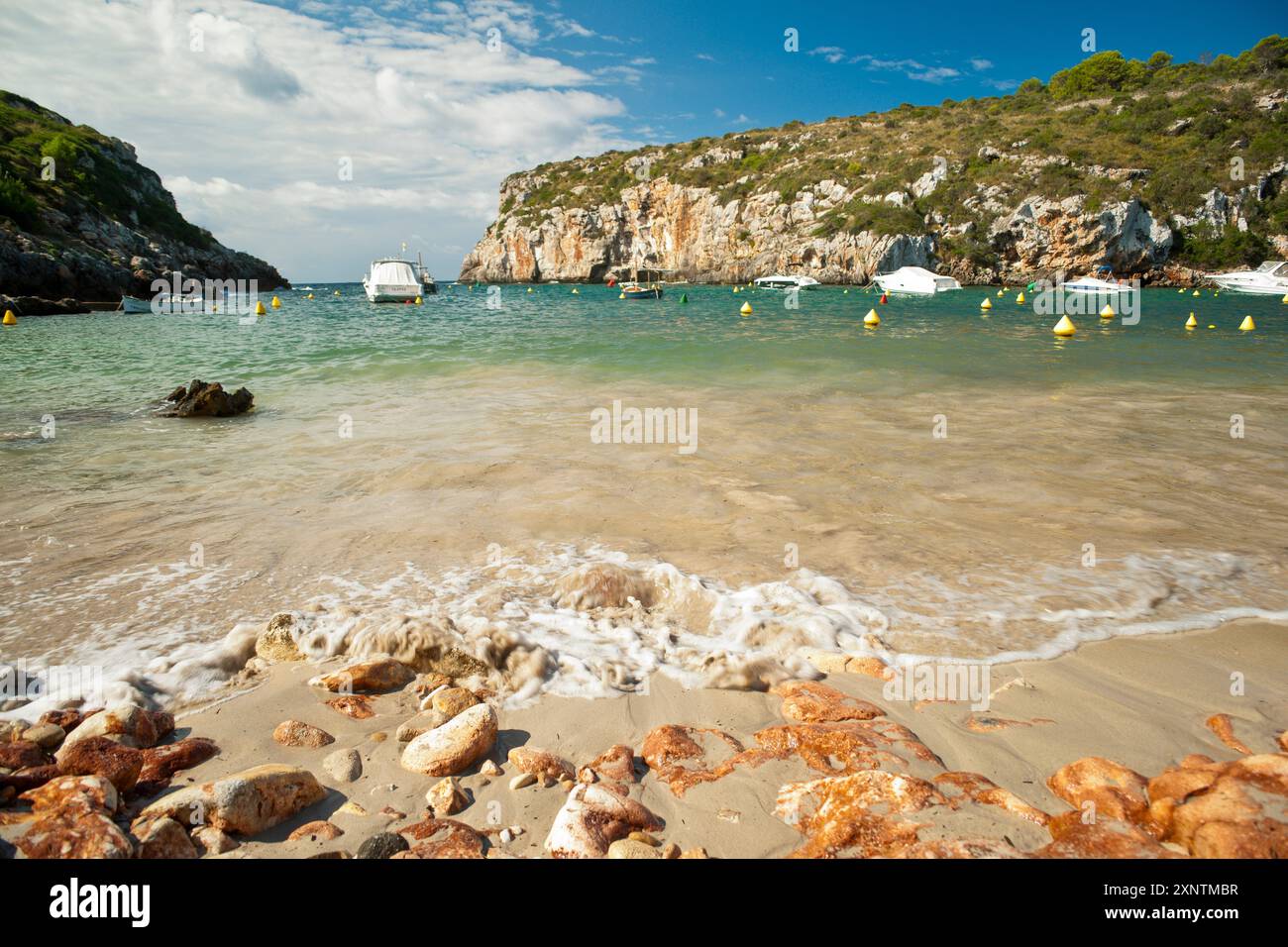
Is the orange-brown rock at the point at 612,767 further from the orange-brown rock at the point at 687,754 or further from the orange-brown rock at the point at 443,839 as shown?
the orange-brown rock at the point at 443,839

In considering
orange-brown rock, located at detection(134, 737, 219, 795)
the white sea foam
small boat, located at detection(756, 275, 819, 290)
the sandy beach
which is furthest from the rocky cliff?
orange-brown rock, located at detection(134, 737, 219, 795)

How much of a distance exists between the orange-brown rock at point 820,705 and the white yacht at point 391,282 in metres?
53.2

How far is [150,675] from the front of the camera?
3.63 m

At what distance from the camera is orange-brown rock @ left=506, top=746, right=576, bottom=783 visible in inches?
111

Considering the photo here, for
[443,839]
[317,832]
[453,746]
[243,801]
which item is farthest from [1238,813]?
[243,801]

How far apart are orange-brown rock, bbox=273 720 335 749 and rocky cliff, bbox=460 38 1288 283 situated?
83.2 metres

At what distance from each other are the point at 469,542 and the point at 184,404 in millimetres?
8501

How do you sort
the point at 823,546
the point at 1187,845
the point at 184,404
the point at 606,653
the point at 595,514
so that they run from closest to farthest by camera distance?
the point at 1187,845, the point at 606,653, the point at 823,546, the point at 595,514, the point at 184,404

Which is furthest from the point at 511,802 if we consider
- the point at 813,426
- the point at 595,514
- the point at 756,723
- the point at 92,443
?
the point at 92,443

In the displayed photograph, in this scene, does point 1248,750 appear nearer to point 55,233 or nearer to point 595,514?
point 595,514

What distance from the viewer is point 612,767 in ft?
9.40

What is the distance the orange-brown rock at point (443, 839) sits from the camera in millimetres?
2332

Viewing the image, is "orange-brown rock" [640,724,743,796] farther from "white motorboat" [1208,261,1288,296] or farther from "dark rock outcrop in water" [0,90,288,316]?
"white motorboat" [1208,261,1288,296]

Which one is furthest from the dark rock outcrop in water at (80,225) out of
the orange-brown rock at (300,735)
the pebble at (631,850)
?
the pebble at (631,850)
